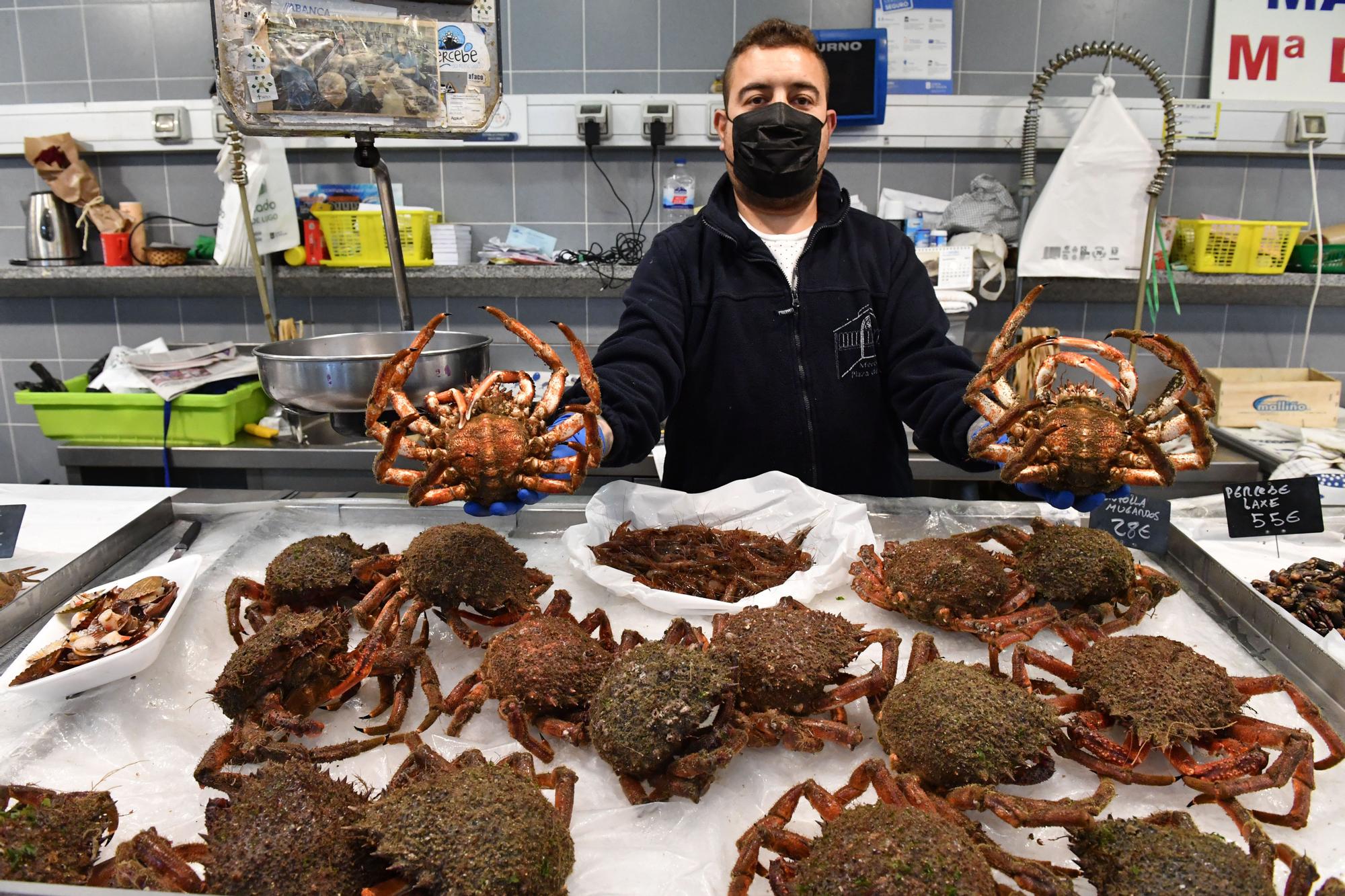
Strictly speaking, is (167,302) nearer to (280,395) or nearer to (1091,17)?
(280,395)

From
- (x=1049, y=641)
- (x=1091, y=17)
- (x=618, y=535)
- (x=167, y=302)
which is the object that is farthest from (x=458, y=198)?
(x=1049, y=641)

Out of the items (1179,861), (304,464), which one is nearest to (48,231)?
(304,464)

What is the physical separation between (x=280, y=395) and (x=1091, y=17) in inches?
160

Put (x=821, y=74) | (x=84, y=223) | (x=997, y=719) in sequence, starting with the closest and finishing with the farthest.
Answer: (x=997, y=719) < (x=821, y=74) < (x=84, y=223)

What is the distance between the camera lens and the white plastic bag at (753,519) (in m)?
1.91

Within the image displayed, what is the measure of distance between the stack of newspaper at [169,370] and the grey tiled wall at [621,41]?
1.47 metres

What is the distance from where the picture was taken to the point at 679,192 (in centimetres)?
414

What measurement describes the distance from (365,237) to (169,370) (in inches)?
41.7

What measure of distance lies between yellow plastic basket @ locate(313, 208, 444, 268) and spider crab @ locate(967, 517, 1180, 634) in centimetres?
324

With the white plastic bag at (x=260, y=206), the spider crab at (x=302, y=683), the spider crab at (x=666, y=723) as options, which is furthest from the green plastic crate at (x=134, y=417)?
the spider crab at (x=666, y=723)

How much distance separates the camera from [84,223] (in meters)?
4.34

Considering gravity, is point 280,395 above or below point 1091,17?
below

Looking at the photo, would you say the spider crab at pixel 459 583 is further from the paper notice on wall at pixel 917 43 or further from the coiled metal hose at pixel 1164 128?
the paper notice on wall at pixel 917 43

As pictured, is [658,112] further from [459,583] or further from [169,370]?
[459,583]
